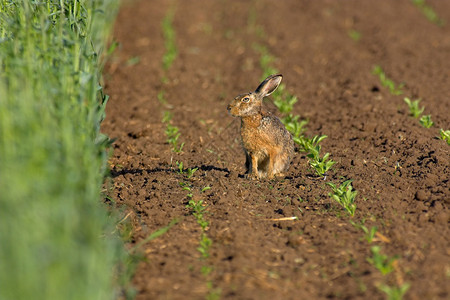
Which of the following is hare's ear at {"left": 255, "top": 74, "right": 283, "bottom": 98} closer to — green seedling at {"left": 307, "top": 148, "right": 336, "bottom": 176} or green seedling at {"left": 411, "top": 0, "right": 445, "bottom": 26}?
green seedling at {"left": 307, "top": 148, "right": 336, "bottom": 176}

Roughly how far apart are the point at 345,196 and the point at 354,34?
8129 millimetres

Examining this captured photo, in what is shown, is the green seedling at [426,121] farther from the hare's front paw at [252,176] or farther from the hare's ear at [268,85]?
the hare's front paw at [252,176]

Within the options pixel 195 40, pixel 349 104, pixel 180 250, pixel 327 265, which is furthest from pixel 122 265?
pixel 195 40

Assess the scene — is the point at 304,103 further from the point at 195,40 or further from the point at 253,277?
the point at 253,277

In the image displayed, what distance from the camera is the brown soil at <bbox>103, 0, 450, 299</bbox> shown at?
4.51 m

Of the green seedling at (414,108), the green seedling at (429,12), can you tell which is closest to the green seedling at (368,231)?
the green seedling at (414,108)

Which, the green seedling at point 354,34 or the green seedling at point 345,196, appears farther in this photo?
the green seedling at point 354,34

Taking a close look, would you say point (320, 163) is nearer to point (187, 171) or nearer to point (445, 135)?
point (187, 171)

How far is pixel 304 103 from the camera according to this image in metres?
9.43

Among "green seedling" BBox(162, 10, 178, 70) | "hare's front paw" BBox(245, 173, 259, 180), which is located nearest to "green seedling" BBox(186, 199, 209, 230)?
"hare's front paw" BBox(245, 173, 259, 180)

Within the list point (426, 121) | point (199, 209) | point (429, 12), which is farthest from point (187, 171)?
point (429, 12)

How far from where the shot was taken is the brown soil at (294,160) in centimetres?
451

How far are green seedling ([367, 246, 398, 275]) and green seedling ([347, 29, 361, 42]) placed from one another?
8.85m

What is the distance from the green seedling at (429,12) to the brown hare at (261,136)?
336 inches
